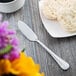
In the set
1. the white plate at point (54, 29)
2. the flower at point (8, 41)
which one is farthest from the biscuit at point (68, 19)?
the flower at point (8, 41)

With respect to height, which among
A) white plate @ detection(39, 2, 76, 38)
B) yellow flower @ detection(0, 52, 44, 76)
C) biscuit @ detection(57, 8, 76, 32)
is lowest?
white plate @ detection(39, 2, 76, 38)

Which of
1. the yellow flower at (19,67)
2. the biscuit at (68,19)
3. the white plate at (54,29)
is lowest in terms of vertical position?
the white plate at (54,29)

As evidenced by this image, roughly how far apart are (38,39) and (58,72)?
0.15m

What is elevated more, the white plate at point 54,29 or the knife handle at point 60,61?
the white plate at point 54,29

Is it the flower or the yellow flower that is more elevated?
the flower

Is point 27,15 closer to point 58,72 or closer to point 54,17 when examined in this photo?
point 54,17

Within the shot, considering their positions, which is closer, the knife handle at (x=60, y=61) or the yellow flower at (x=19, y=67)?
the yellow flower at (x=19, y=67)

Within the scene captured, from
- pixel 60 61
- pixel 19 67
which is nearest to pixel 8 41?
pixel 19 67

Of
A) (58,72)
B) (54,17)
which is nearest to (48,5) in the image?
(54,17)

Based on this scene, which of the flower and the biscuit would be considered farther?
the biscuit

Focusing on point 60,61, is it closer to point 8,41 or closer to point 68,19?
point 68,19

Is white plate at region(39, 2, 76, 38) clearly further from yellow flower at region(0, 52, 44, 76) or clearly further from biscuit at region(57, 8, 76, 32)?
yellow flower at region(0, 52, 44, 76)

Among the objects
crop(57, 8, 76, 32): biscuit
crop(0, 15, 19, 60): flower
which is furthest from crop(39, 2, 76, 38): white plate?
crop(0, 15, 19, 60): flower

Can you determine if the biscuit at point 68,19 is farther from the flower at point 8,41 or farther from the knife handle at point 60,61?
the flower at point 8,41
